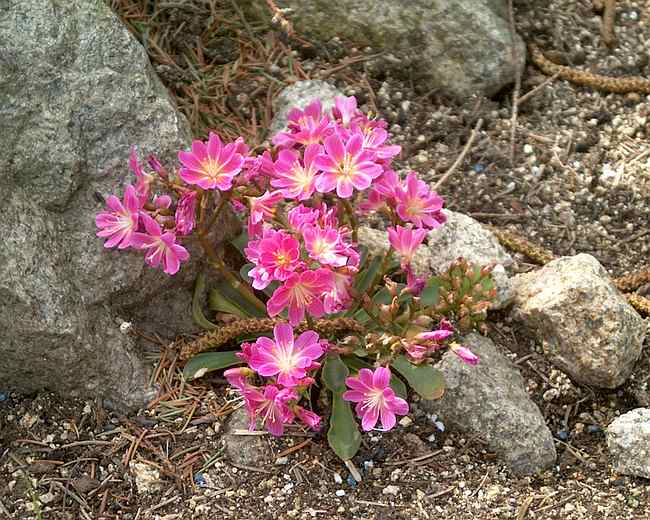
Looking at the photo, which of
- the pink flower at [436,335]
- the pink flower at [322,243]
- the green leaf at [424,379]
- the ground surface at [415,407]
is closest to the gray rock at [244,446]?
the ground surface at [415,407]

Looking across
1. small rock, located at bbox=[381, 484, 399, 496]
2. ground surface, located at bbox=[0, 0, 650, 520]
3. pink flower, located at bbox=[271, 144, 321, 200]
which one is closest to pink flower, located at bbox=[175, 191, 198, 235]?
pink flower, located at bbox=[271, 144, 321, 200]

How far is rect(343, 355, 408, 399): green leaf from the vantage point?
312 centimetres

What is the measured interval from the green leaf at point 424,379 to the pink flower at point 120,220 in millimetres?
1012

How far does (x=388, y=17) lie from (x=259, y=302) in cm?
181

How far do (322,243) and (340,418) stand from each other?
2.26ft

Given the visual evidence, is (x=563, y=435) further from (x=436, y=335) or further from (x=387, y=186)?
(x=387, y=186)

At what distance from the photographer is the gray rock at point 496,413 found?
3129 millimetres

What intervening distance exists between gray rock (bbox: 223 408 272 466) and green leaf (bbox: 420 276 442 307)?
79 centimetres

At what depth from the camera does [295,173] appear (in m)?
2.94

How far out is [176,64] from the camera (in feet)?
13.6

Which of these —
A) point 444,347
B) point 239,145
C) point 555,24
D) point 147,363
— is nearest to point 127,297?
point 147,363

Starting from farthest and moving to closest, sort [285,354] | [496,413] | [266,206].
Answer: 1. [496,413]
2. [266,206]
3. [285,354]

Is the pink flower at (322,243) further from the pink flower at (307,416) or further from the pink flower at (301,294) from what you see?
the pink flower at (307,416)

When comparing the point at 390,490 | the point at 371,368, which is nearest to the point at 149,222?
the point at 371,368
